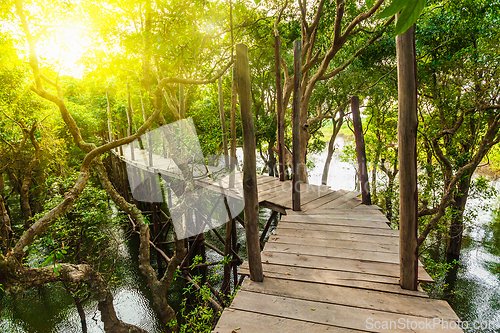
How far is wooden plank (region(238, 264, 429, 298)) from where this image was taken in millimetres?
2478

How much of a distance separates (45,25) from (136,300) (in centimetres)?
798

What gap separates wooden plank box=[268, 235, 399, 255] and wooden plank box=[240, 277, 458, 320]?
2.86 ft

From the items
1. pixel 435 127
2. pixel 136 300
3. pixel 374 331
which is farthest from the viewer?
pixel 136 300

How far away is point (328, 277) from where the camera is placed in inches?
107

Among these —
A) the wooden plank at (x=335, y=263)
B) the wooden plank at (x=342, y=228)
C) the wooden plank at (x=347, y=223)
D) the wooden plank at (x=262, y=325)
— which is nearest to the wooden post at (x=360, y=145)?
the wooden plank at (x=347, y=223)

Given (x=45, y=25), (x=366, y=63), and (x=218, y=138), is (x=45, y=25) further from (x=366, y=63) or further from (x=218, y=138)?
(x=366, y=63)

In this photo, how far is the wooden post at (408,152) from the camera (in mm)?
2178

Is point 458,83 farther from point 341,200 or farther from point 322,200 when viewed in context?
point 322,200

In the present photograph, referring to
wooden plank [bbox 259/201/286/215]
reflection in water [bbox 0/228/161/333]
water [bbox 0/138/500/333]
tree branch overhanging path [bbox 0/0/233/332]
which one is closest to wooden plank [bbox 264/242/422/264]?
wooden plank [bbox 259/201/286/215]

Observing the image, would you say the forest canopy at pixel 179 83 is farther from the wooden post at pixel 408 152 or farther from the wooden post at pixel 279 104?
the wooden post at pixel 408 152

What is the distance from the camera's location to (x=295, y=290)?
8.36 feet

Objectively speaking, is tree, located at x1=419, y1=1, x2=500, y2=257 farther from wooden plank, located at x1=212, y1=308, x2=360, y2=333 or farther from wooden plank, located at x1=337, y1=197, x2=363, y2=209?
wooden plank, located at x1=212, y1=308, x2=360, y2=333

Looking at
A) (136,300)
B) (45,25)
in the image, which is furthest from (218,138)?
(136,300)

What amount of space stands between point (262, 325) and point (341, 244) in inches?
70.4
